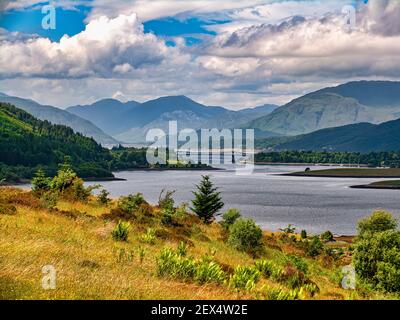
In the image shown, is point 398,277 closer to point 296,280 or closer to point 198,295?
point 296,280

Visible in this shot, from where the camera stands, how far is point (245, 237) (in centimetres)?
3781

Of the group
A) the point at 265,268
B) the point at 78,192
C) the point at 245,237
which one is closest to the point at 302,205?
the point at 245,237

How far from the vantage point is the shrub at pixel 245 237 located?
37500 mm

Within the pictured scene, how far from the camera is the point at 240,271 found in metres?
18.7

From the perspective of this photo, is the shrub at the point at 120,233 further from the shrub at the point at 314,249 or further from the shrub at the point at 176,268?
the shrub at the point at 314,249

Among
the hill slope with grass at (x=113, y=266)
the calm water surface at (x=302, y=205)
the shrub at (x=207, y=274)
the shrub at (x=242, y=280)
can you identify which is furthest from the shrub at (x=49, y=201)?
the calm water surface at (x=302, y=205)

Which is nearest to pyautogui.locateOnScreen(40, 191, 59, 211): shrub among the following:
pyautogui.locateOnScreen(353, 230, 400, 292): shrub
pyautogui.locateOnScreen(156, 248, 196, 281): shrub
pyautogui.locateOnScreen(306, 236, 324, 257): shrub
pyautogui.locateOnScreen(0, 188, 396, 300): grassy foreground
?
pyautogui.locateOnScreen(0, 188, 396, 300): grassy foreground

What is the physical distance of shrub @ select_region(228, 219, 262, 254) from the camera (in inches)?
1476

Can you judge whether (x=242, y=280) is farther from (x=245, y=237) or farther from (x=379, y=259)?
(x=379, y=259)

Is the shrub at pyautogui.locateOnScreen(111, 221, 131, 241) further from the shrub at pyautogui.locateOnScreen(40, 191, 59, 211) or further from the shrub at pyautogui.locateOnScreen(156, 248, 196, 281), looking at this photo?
the shrub at pyautogui.locateOnScreen(156, 248, 196, 281)
